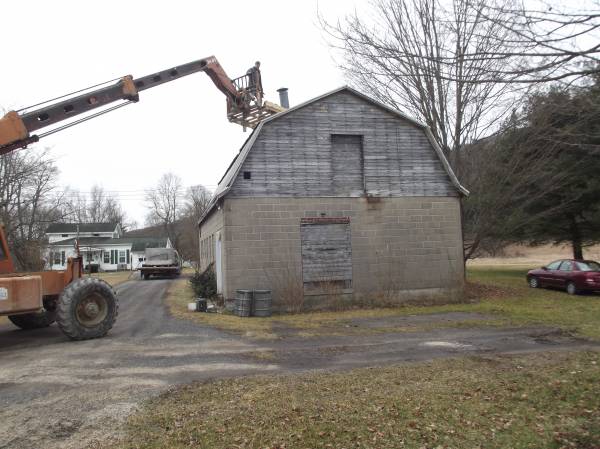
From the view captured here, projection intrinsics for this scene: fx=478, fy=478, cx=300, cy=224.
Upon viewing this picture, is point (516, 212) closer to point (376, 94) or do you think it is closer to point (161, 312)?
point (376, 94)

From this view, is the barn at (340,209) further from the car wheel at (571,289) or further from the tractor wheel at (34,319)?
the car wheel at (571,289)

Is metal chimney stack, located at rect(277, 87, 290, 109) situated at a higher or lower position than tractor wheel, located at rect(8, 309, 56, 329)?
higher

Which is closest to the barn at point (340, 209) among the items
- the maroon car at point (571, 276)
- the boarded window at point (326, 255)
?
the boarded window at point (326, 255)

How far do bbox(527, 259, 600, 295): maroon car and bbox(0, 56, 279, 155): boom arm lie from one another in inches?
581

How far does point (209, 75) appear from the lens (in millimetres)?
15773

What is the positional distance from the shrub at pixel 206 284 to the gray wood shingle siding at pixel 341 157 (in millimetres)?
4784

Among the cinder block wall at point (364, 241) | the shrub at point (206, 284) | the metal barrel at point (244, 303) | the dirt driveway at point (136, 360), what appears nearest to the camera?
the dirt driveway at point (136, 360)

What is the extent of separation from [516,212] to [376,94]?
26.4ft

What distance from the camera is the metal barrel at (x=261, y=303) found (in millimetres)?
13969

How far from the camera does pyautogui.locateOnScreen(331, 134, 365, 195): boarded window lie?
15828 millimetres

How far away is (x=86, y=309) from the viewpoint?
1027 cm

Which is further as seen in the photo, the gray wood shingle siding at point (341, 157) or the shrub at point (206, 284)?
the shrub at point (206, 284)

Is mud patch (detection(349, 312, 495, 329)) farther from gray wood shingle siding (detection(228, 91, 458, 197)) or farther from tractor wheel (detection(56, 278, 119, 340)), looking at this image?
tractor wheel (detection(56, 278, 119, 340))

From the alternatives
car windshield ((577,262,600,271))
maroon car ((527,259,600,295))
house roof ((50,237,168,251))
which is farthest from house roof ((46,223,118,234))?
car windshield ((577,262,600,271))
